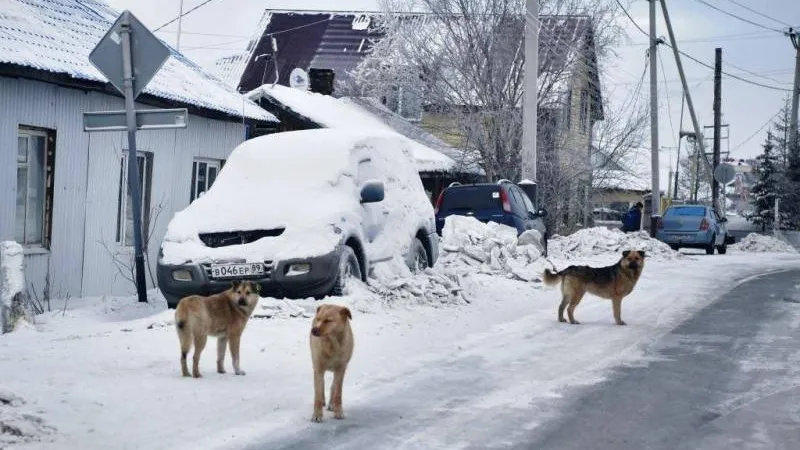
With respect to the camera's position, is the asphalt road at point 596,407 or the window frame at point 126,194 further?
the window frame at point 126,194

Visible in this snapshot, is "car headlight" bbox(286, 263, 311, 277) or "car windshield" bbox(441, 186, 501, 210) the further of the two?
"car windshield" bbox(441, 186, 501, 210)

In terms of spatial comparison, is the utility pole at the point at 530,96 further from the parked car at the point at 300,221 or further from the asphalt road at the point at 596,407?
the asphalt road at the point at 596,407

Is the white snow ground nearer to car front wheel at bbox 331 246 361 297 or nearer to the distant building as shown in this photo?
car front wheel at bbox 331 246 361 297

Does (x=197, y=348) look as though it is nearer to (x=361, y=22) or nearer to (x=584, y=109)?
(x=584, y=109)

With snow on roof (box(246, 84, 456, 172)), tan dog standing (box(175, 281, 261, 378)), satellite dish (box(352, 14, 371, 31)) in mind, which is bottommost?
tan dog standing (box(175, 281, 261, 378))

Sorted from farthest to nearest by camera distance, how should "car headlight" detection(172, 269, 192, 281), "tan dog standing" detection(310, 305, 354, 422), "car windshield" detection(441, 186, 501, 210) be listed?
1. "car windshield" detection(441, 186, 501, 210)
2. "car headlight" detection(172, 269, 192, 281)
3. "tan dog standing" detection(310, 305, 354, 422)

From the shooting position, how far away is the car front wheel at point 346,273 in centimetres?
1109

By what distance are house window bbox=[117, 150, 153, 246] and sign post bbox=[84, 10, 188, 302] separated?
3.29 meters

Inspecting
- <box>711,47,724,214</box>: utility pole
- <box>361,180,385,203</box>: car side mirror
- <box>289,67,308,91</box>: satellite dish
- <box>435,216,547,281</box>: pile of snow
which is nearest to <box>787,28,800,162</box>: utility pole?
<box>711,47,724,214</box>: utility pole

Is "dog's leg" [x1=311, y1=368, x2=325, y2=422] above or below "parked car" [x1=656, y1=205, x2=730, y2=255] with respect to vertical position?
below

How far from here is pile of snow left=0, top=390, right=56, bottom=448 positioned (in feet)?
17.8

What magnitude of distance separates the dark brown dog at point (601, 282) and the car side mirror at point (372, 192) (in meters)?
2.25

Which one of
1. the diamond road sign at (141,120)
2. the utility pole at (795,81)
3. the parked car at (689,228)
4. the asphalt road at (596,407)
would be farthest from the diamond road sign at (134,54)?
the utility pole at (795,81)

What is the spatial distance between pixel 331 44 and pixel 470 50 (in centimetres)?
1635
